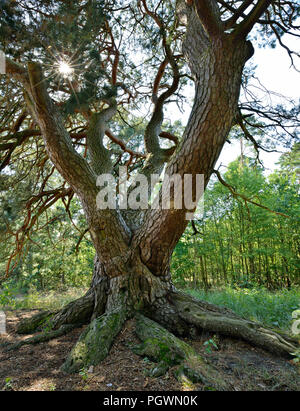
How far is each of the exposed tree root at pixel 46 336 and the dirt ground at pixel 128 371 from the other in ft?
0.25

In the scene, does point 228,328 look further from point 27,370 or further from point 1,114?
point 1,114

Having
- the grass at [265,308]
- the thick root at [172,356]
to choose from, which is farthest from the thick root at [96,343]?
the grass at [265,308]

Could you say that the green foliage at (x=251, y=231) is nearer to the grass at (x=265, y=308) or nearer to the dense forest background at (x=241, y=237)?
the dense forest background at (x=241, y=237)

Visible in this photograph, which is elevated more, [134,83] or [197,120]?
[134,83]

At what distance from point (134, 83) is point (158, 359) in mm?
4828

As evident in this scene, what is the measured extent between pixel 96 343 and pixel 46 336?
0.95 meters

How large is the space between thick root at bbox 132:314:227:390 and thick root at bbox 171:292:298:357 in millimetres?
494

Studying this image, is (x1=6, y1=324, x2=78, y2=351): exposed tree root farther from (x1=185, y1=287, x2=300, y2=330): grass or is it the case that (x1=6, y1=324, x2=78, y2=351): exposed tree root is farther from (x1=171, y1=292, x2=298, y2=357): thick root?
(x1=185, y1=287, x2=300, y2=330): grass

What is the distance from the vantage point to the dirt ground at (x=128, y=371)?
5.15 ft

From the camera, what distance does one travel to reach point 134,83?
463cm

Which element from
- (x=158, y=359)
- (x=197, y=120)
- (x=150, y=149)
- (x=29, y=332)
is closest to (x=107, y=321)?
(x=158, y=359)

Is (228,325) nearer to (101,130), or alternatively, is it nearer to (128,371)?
(128,371)

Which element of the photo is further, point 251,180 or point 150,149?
point 251,180

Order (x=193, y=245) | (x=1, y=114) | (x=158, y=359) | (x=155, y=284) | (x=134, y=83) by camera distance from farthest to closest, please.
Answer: (x=193, y=245)
(x=134, y=83)
(x=1, y=114)
(x=155, y=284)
(x=158, y=359)
